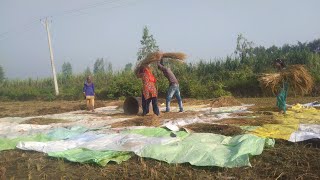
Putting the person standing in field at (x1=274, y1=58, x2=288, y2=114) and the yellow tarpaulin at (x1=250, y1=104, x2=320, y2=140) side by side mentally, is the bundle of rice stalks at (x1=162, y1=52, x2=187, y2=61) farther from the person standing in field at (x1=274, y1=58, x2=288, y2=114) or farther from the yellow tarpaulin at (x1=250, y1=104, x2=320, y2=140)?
the yellow tarpaulin at (x1=250, y1=104, x2=320, y2=140)

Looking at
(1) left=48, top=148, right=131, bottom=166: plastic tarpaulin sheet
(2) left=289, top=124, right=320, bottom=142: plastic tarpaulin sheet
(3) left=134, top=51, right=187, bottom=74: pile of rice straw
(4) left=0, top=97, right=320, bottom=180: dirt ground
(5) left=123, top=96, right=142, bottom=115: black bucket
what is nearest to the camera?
(4) left=0, top=97, right=320, bottom=180: dirt ground

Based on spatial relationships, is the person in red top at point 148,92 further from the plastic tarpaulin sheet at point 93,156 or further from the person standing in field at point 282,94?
the plastic tarpaulin sheet at point 93,156

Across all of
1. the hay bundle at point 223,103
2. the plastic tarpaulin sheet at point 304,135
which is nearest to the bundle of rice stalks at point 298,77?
the plastic tarpaulin sheet at point 304,135

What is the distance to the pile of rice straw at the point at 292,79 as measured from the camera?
918 centimetres

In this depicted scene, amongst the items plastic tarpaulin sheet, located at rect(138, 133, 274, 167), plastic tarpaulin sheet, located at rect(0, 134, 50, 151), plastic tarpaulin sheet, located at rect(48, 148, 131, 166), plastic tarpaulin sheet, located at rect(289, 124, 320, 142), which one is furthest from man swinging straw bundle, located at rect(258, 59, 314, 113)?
plastic tarpaulin sheet, located at rect(0, 134, 50, 151)

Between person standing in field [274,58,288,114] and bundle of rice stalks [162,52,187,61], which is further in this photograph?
bundle of rice stalks [162,52,187,61]

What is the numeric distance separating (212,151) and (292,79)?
486 cm

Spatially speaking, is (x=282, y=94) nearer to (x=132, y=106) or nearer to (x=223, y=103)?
(x=223, y=103)

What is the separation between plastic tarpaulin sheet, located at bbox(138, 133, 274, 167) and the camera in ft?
16.3

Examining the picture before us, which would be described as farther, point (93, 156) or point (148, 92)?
point (148, 92)

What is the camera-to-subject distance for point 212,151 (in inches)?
209

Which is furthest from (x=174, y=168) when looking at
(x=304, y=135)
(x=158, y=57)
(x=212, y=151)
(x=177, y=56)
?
(x=177, y=56)

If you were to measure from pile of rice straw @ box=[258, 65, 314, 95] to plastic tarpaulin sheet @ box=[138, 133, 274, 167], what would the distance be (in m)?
3.69

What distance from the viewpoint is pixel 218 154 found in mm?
5211
